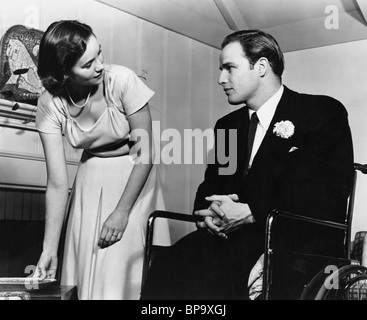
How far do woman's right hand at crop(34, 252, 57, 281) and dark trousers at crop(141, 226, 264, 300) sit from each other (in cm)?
37

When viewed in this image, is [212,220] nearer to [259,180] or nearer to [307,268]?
[259,180]

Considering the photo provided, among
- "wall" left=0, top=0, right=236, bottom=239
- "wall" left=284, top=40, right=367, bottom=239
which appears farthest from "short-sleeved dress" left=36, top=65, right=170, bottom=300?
"wall" left=284, top=40, right=367, bottom=239

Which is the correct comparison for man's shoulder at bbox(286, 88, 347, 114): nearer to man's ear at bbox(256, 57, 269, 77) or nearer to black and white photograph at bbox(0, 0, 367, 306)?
black and white photograph at bbox(0, 0, 367, 306)

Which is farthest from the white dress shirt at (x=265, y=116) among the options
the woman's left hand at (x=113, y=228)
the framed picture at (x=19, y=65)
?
the framed picture at (x=19, y=65)

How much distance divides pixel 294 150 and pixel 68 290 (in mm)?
861

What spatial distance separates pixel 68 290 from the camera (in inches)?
→ 55.6

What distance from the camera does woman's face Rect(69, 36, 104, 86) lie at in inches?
74.9

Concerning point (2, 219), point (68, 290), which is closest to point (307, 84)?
point (2, 219)

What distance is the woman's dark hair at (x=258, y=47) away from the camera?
1.90 m

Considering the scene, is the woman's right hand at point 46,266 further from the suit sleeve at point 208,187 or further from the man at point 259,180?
the suit sleeve at point 208,187

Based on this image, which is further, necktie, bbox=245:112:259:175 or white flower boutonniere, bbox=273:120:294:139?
necktie, bbox=245:112:259:175

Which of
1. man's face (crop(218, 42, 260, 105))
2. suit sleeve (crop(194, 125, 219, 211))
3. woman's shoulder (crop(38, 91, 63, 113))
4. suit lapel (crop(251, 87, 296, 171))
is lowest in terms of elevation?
suit sleeve (crop(194, 125, 219, 211))

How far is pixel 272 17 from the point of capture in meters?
3.50
